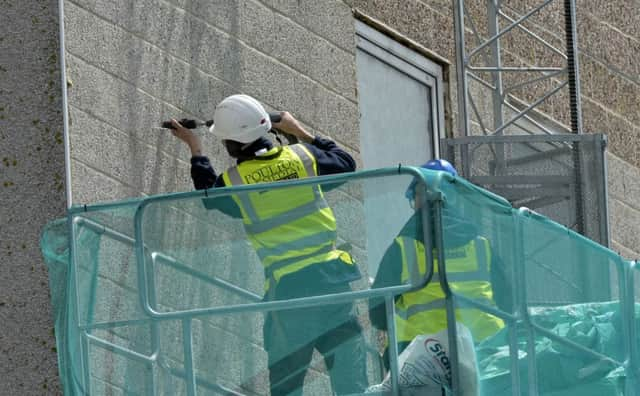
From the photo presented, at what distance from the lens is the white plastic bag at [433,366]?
26.2 feet

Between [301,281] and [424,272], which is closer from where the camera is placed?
[424,272]

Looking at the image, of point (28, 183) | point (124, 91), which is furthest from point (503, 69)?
point (28, 183)

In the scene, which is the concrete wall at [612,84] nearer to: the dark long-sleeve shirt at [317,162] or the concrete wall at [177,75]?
the concrete wall at [177,75]

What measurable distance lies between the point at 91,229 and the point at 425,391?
72.0 inches

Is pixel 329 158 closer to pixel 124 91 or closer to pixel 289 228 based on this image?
pixel 289 228

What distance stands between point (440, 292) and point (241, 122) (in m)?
2.01

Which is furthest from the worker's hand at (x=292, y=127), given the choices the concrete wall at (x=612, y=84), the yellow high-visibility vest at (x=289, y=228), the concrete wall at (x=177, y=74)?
the concrete wall at (x=612, y=84)

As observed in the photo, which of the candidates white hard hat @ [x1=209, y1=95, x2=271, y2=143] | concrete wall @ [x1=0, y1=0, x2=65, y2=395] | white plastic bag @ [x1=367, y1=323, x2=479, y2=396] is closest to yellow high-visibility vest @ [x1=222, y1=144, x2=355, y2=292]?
white plastic bag @ [x1=367, y1=323, x2=479, y2=396]

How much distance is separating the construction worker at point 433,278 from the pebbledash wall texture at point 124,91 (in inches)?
97.4

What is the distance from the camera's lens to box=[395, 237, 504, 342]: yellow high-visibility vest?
26.0 feet

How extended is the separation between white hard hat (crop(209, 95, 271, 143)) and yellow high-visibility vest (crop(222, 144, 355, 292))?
3.77 ft

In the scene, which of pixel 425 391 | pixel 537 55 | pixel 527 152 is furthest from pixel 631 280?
pixel 537 55

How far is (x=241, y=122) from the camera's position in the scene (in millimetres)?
9453

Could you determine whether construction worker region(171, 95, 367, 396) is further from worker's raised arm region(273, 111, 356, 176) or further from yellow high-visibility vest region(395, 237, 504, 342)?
worker's raised arm region(273, 111, 356, 176)
